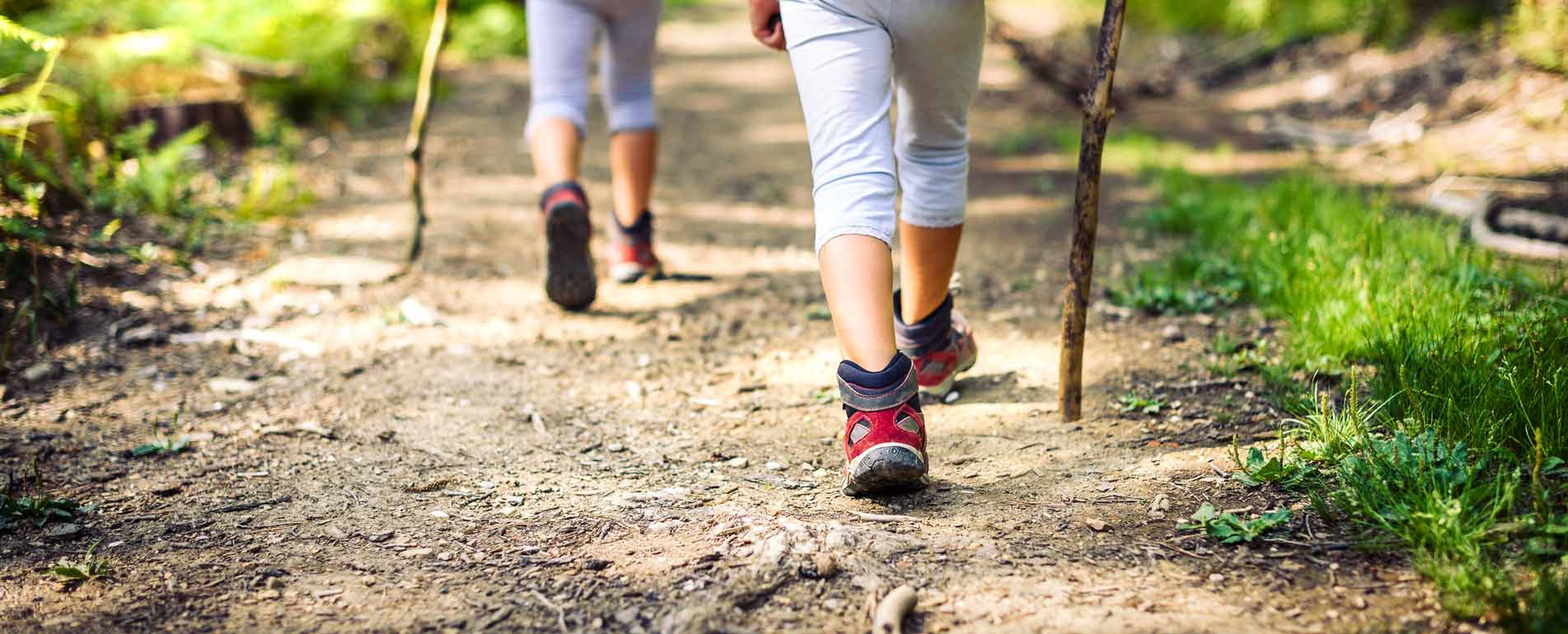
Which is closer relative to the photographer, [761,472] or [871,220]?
[871,220]

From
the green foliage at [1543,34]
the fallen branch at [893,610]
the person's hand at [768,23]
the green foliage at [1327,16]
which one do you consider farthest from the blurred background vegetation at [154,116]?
the green foliage at [1327,16]

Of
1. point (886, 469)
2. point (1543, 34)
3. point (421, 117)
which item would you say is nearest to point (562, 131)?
point (421, 117)

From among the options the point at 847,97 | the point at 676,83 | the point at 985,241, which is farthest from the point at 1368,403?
the point at 676,83

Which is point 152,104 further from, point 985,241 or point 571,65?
point 985,241

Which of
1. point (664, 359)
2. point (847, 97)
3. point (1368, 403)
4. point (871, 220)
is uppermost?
point (847, 97)

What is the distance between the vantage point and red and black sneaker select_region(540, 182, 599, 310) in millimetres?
3418

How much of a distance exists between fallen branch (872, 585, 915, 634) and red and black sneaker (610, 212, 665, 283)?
7.99ft

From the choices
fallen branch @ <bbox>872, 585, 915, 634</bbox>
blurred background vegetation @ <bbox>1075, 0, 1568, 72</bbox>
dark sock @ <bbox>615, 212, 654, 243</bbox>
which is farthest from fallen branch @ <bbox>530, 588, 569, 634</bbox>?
blurred background vegetation @ <bbox>1075, 0, 1568, 72</bbox>

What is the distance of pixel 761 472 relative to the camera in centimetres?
244

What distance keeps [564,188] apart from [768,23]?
4.43 feet

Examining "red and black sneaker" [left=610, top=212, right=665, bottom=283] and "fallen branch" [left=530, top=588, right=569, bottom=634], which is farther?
"red and black sneaker" [left=610, top=212, right=665, bottom=283]

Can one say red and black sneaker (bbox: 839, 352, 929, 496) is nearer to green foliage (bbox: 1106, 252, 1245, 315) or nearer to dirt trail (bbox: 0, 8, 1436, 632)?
dirt trail (bbox: 0, 8, 1436, 632)

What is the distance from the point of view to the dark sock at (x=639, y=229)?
12.9 ft

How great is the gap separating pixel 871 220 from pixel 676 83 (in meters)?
6.57
